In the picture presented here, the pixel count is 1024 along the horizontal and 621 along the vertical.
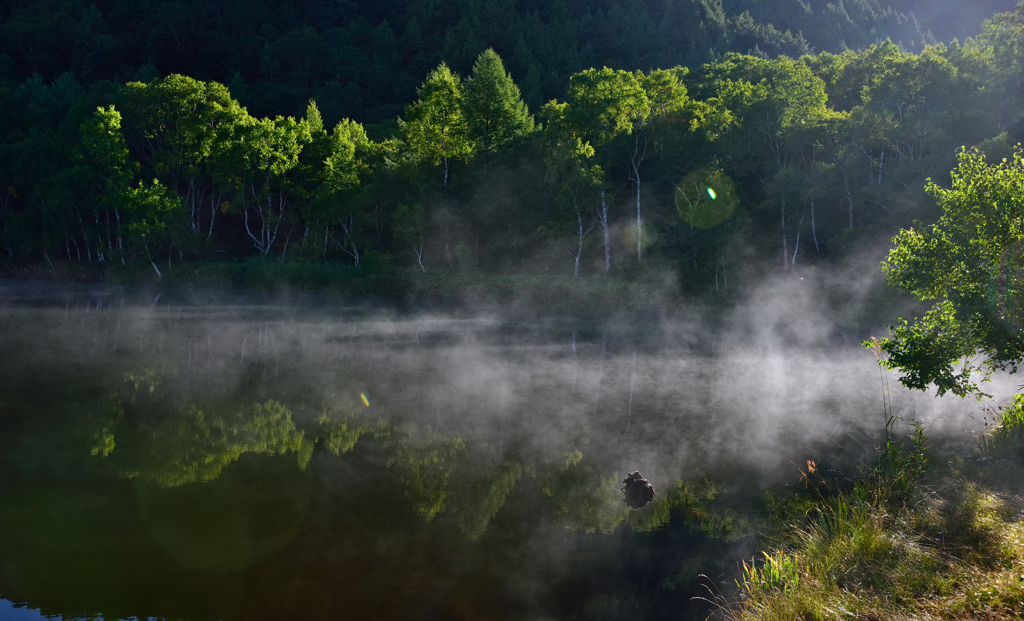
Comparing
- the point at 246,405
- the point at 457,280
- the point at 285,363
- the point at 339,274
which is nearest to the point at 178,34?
the point at 339,274

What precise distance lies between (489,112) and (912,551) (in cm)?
5286

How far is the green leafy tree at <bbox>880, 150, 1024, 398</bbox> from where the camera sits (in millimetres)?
14148

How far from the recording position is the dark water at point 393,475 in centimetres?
1141

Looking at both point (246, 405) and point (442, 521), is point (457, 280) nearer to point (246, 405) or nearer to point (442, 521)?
point (246, 405)

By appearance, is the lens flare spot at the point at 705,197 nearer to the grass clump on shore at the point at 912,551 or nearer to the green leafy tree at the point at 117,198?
the grass clump on shore at the point at 912,551

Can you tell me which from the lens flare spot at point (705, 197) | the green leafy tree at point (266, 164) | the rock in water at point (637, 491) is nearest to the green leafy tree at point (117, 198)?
the green leafy tree at point (266, 164)

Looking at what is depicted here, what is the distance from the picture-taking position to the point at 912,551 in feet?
29.8

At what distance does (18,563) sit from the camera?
1188 cm

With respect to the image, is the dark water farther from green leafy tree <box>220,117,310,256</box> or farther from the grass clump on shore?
green leafy tree <box>220,117,310,256</box>

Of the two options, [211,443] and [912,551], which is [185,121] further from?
[912,551]

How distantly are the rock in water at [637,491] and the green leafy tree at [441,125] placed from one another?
44.5 m

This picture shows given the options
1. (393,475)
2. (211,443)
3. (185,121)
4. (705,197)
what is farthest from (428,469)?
(185,121)

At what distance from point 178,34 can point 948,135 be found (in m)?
107

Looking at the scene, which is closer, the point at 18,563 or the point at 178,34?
the point at 18,563
